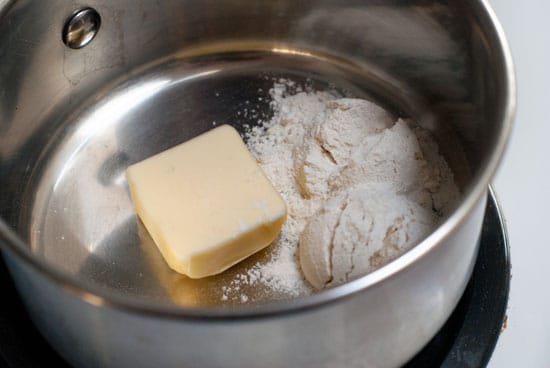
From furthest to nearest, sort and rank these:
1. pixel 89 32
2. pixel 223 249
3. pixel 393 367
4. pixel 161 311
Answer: pixel 89 32
pixel 223 249
pixel 393 367
pixel 161 311

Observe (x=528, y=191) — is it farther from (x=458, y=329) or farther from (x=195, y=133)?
(x=195, y=133)

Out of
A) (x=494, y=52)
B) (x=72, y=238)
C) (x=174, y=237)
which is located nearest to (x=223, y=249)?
(x=174, y=237)

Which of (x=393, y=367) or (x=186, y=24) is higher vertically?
(x=186, y=24)

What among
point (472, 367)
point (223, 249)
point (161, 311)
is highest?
point (161, 311)

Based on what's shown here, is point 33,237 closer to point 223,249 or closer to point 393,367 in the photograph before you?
point 223,249

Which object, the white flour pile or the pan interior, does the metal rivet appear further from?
the white flour pile

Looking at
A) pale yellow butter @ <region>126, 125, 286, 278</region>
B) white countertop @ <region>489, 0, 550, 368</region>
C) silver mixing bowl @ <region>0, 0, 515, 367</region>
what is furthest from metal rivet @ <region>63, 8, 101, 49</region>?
white countertop @ <region>489, 0, 550, 368</region>

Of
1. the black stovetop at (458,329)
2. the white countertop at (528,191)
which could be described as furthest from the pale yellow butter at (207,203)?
the white countertop at (528,191)
